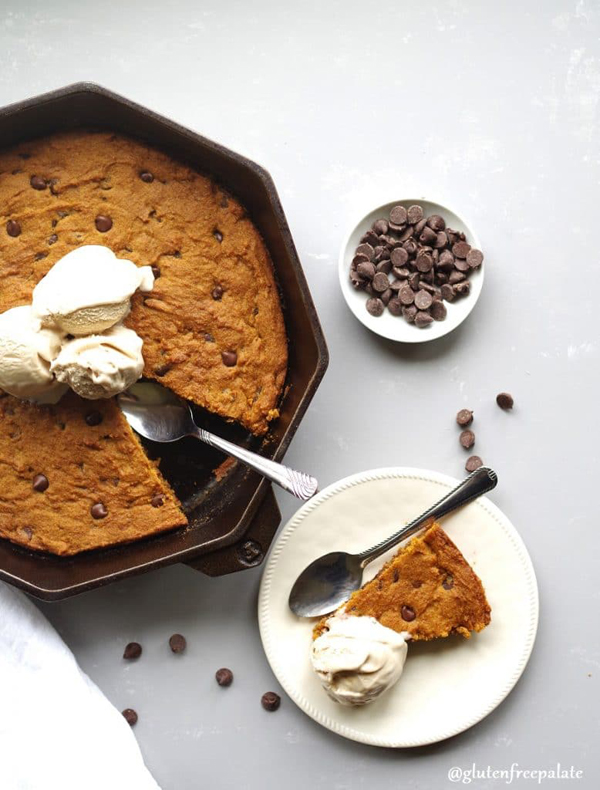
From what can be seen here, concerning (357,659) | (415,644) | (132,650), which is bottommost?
(132,650)

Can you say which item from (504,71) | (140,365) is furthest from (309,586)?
(504,71)

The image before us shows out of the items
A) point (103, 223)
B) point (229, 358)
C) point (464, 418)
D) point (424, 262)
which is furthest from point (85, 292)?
point (464, 418)

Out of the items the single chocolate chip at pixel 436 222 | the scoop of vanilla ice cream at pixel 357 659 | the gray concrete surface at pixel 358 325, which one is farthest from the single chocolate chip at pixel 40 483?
the single chocolate chip at pixel 436 222

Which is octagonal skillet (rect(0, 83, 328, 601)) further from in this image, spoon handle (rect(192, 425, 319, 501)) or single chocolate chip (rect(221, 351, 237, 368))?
single chocolate chip (rect(221, 351, 237, 368))

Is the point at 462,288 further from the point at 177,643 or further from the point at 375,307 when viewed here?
the point at 177,643

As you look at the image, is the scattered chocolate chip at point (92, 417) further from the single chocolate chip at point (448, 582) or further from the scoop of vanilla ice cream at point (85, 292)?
the single chocolate chip at point (448, 582)
